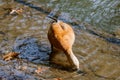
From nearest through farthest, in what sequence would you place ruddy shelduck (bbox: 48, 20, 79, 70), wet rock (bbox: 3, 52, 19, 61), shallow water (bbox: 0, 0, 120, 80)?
ruddy shelduck (bbox: 48, 20, 79, 70), shallow water (bbox: 0, 0, 120, 80), wet rock (bbox: 3, 52, 19, 61)

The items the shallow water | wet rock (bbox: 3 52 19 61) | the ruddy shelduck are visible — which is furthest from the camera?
wet rock (bbox: 3 52 19 61)

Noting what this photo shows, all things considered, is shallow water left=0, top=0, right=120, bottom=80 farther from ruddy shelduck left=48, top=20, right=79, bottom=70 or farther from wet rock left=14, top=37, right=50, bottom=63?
ruddy shelduck left=48, top=20, right=79, bottom=70

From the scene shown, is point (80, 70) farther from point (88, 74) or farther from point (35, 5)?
point (35, 5)

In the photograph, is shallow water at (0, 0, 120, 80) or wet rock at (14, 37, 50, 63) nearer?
shallow water at (0, 0, 120, 80)

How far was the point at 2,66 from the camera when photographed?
5.79 meters

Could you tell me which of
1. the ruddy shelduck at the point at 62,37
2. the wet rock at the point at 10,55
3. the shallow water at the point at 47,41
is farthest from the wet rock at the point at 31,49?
the ruddy shelduck at the point at 62,37

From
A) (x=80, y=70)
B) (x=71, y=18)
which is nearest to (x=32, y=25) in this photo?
(x=71, y=18)

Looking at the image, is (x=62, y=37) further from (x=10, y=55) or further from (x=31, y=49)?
(x=10, y=55)

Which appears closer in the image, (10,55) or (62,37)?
(62,37)

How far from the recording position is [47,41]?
6.64 metres

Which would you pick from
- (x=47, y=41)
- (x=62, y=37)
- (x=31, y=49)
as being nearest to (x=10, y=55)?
(x=31, y=49)

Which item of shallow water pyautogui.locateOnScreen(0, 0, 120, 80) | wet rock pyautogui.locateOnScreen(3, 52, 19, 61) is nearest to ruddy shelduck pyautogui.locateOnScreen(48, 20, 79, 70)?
shallow water pyautogui.locateOnScreen(0, 0, 120, 80)

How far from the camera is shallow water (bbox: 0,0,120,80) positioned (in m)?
5.57

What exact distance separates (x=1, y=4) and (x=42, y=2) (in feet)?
4.17
